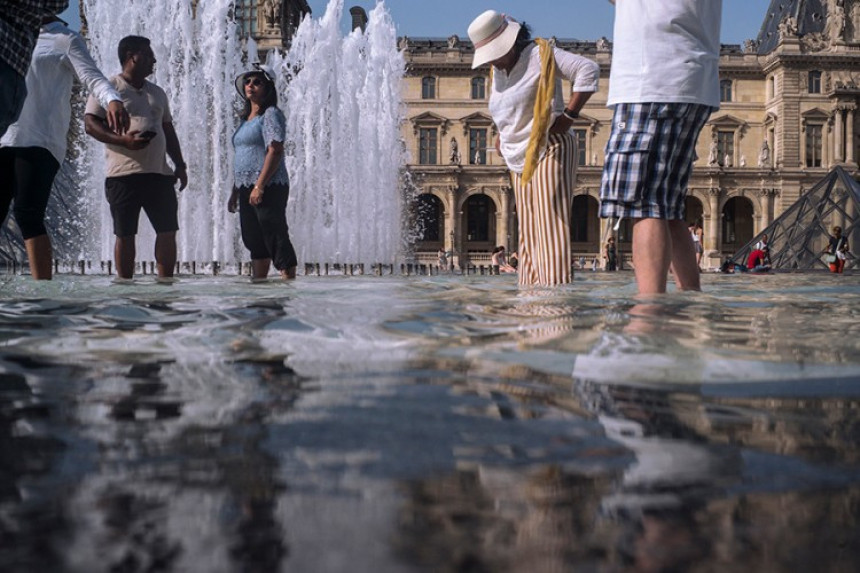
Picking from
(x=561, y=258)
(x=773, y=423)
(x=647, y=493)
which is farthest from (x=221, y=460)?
(x=561, y=258)

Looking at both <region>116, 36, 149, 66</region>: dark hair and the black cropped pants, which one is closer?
<region>116, 36, 149, 66</region>: dark hair

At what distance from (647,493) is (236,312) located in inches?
63.2

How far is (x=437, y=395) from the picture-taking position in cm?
94

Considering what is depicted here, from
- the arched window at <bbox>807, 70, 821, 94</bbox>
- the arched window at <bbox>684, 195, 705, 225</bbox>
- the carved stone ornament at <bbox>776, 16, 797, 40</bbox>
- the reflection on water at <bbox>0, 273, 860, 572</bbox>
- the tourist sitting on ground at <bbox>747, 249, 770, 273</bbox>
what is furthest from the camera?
the arched window at <bbox>684, 195, 705, 225</bbox>

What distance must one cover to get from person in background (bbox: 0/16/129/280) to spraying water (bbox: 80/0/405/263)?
12.6m

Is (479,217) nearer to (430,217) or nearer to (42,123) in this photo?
(430,217)

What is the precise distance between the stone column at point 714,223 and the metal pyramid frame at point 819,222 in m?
20.0

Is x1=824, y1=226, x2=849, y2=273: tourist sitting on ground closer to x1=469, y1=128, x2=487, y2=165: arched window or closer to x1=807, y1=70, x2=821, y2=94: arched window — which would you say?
x1=469, y1=128, x2=487, y2=165: arched window

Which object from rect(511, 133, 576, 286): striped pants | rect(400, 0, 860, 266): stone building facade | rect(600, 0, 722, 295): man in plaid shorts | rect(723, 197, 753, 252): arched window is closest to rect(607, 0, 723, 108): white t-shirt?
rect(600, 0, 722, 295): man in plaid shorts

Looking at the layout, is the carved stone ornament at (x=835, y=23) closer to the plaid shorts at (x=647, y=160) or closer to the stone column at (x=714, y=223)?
the stone column at (x=714, y=223)

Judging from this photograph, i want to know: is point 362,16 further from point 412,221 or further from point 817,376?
point 817,376

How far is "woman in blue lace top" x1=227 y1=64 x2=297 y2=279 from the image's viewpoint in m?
4.28

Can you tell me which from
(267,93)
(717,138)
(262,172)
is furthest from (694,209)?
(262,172)

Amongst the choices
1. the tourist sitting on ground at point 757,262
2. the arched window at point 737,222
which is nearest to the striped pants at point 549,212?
the tourist sitting on ground at point 757,262
